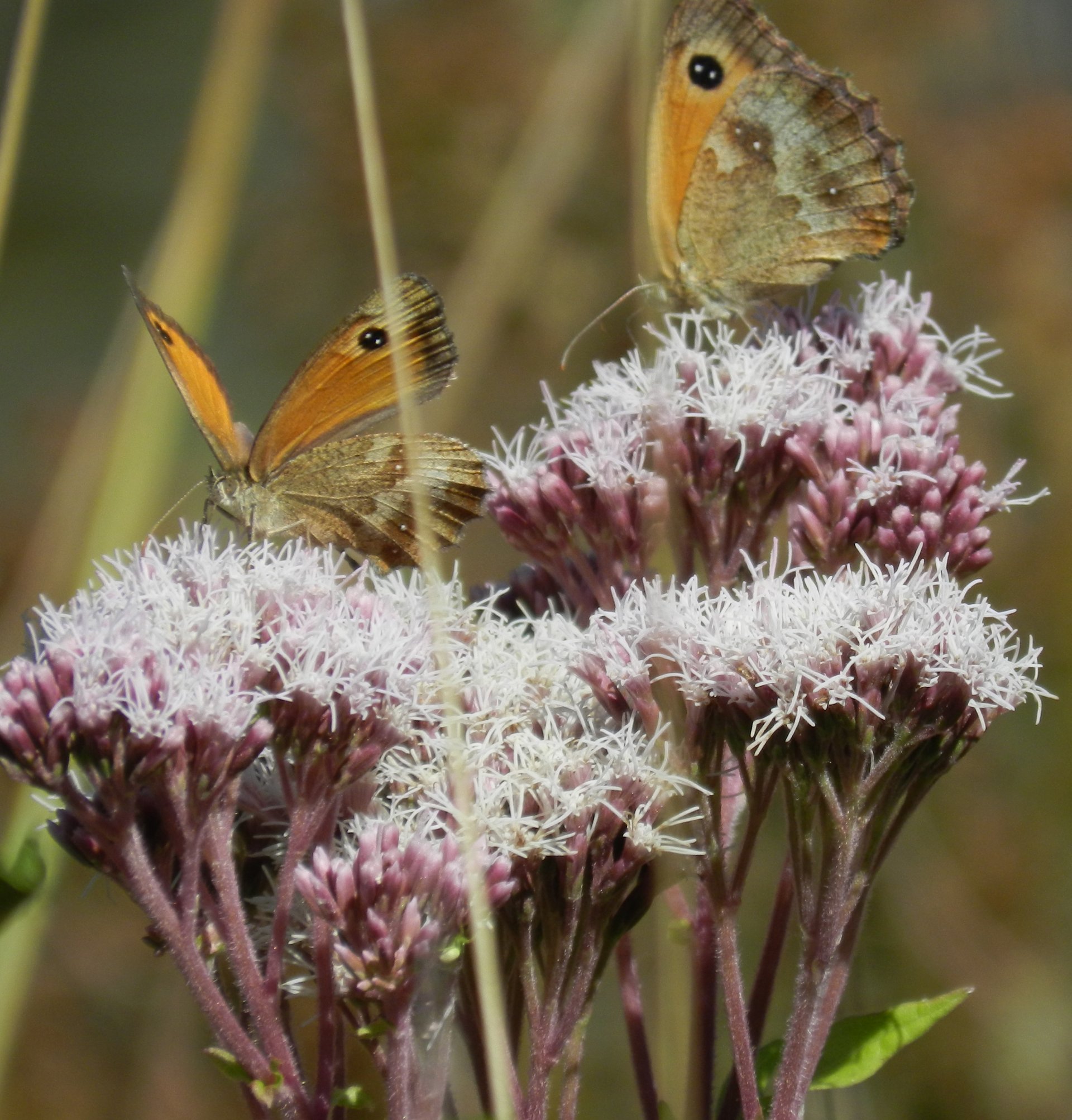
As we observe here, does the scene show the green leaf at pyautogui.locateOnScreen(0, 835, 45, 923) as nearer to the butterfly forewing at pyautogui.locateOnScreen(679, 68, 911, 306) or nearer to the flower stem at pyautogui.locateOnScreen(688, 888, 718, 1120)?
the flower stem at pyautogui.locateOnScreen(688, 888, 718, 1120)

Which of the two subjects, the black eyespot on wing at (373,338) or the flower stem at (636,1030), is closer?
the flower stem at (636,1030)

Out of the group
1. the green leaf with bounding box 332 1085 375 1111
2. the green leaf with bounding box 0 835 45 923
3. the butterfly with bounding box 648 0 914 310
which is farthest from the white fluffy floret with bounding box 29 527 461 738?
the butterfly with bounding box 648 0 914 310

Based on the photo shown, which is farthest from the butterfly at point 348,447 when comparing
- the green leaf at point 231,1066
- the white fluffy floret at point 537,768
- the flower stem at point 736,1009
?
the green leaf at point 231,1066

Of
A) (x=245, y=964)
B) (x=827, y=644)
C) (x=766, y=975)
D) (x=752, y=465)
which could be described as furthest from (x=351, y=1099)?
(x=752, y=465)

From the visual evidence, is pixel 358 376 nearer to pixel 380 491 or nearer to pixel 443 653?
pixel 380 491

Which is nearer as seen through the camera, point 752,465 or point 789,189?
point 752,465

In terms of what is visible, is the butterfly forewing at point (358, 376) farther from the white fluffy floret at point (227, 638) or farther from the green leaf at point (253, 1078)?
the green leaf at point (253, 1078)
